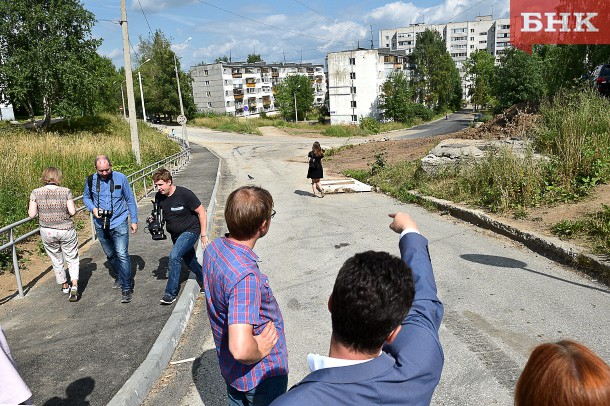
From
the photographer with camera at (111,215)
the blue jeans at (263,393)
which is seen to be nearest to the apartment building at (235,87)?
the photographer with camera at (111,215)

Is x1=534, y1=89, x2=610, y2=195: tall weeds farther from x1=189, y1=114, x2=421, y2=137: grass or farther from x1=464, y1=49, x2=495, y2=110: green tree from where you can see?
x1=464, y1=49, x2=495, y2=110: green tree

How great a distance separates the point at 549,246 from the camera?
6.93 m

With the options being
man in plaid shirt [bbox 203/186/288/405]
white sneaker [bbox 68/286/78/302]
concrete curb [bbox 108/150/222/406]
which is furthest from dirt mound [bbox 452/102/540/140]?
man in plaid shirt [bbox 203/186/288/405]

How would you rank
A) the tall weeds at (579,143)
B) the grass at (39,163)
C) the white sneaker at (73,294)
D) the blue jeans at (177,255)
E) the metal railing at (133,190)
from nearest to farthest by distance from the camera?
the blue jeans at (177,255)
the white sneaker at (73,294)
the metal railing at (133,190)
the tall weeds at (579,143)
the grass at (39,163)

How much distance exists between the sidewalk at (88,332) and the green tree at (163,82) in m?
67.1

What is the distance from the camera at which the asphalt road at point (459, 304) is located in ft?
12.9

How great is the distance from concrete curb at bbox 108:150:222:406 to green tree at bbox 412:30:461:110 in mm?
94193

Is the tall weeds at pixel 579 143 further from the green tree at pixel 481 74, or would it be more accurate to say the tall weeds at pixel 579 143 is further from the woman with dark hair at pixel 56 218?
the green tree at pixel 481 74

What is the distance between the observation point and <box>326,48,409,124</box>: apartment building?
77.8 m

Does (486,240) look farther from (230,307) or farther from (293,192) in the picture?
(293,192)

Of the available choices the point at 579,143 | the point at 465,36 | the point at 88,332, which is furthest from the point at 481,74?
the point at 88,332

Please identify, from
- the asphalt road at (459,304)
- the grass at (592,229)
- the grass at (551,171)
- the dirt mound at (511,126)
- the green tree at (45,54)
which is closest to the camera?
the asphalt road at (459,304)

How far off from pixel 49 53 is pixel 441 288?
29.3 m

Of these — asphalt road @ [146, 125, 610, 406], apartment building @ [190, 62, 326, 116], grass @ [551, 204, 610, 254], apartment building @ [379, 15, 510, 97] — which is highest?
apartment building @ [379, 15, 510, 97]
